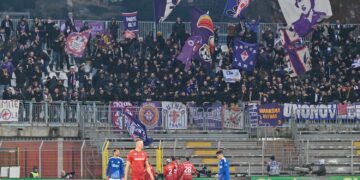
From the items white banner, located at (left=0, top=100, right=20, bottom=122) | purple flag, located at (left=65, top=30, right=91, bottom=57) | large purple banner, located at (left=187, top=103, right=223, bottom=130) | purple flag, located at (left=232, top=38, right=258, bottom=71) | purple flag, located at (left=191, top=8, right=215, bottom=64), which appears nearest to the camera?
white banner, located at (left=0, top=100, right=20, bottom=122)

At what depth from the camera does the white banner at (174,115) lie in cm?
6038

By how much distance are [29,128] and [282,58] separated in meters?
13.4

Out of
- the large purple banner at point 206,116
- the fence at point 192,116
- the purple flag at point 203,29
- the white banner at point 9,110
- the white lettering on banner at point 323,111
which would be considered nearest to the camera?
the white banner at point 9,110

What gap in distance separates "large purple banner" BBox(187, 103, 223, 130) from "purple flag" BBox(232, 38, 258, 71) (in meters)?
3.78

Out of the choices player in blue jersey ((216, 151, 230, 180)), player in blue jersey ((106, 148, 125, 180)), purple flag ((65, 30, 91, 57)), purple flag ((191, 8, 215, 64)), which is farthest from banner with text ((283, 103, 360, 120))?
player in blue jersey ((216, 151, 230, 180))

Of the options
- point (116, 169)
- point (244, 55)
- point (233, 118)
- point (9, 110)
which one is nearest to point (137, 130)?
point (233, 118)

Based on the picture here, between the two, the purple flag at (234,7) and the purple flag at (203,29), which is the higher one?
the purple flag at (234,7)

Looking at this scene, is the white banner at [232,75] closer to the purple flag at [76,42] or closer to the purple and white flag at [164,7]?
the purple and white flag at [164,7]

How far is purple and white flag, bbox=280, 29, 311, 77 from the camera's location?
65.4 metres

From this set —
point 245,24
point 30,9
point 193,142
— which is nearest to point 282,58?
point 245,24

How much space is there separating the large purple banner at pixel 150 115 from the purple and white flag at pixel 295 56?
8.12 m

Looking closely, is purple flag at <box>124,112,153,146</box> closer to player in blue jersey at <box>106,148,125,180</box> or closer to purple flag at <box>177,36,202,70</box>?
purple flag at <box>177,36,202,70</box>

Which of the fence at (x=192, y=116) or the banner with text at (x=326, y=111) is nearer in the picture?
the fence at (x=192, y=116)

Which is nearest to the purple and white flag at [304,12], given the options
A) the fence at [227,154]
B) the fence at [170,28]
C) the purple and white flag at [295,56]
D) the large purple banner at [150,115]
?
the purple and white flag at [295,56]
